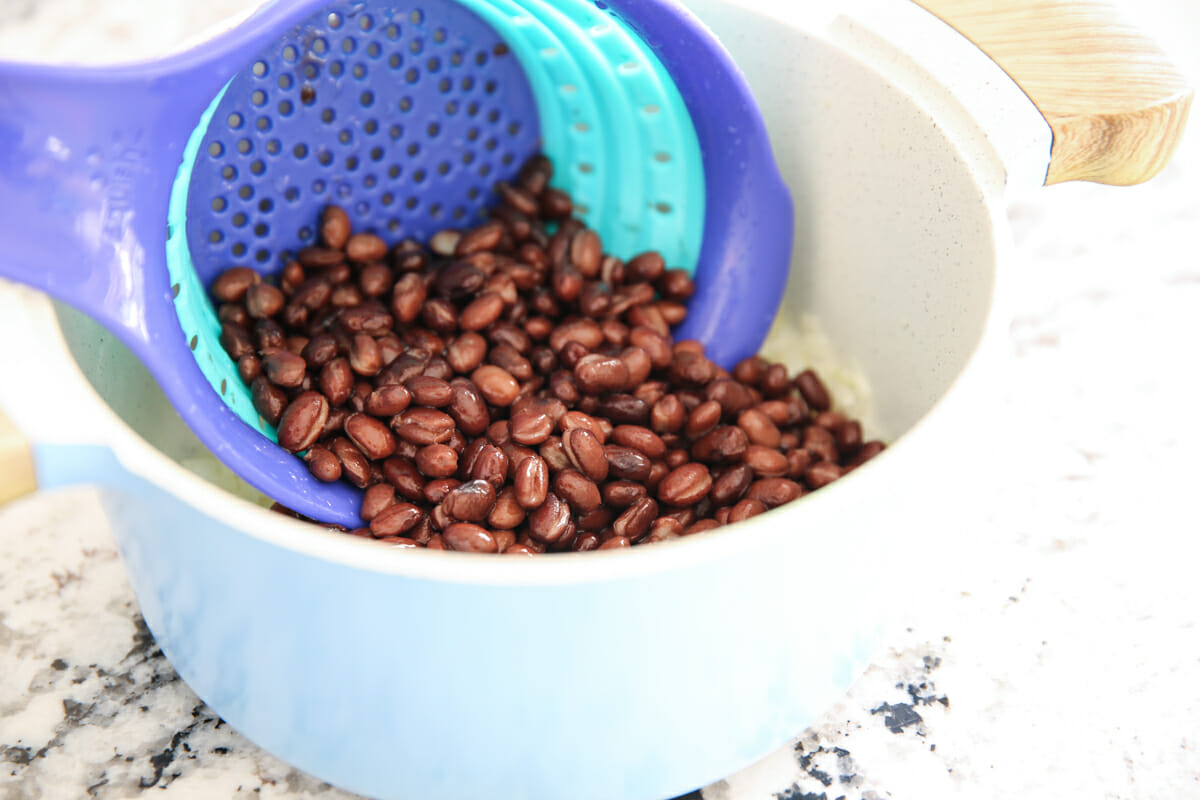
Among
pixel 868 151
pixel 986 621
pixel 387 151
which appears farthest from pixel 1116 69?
pixel 387 151

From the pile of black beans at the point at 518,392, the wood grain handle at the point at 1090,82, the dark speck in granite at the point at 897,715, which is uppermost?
the wood grain handle at the point at 1090,82

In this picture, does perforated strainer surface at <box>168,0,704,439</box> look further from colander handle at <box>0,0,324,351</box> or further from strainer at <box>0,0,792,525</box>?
colander handle at <box>0,0,324,351</box>

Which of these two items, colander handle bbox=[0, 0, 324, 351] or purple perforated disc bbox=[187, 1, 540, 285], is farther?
purple perforated disc bbox=[187, 1, 540, 285]

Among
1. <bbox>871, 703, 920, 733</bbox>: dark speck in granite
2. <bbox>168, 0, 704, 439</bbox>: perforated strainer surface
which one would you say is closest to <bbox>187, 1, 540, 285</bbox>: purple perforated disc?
<bbox>168, 0, 704, 439</bbox>: perforated strainer surface

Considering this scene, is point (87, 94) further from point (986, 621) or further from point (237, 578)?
point (986, 621)

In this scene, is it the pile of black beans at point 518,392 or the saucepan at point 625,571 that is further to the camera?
the pile of black beans at point 518,392

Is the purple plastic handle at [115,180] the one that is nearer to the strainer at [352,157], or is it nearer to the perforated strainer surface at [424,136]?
the strainer at [352,157]

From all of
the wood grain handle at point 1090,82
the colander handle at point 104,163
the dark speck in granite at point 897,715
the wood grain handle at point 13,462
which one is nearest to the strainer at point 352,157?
the colander handle at point 104,163

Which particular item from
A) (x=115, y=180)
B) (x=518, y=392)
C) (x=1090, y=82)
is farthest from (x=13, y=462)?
(x=1090, y=82)

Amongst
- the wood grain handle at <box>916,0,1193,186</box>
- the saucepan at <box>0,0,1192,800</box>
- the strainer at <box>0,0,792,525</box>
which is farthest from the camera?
the wood grain handle at <box>916,0,1193,186</box>
